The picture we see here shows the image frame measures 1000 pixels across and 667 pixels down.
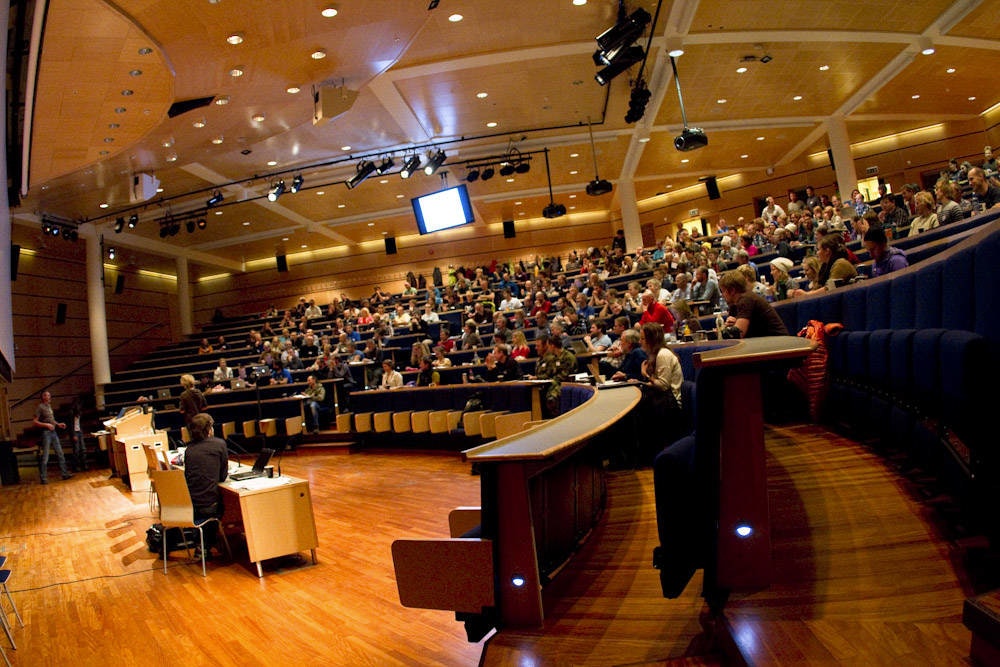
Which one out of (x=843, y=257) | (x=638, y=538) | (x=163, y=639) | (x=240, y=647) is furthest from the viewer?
(x=843, y=257)

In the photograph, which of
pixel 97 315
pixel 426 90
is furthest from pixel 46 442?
pixel 426 90

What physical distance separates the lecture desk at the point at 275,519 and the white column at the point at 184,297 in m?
14.7

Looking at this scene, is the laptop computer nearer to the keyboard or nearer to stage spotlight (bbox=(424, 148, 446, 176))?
the keyboard

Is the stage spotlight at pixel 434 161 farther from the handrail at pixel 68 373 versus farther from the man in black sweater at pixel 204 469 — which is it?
the handrail at pixel 68 373

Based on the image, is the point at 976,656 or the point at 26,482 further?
the point at 26,482

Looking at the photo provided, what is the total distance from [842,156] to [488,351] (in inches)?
337

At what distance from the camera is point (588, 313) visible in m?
9.27

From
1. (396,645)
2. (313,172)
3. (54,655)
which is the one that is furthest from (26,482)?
(396,645)

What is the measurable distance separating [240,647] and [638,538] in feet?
6.35

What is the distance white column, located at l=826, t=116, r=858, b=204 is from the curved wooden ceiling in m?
0.30

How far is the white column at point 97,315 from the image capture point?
13578 millimetres

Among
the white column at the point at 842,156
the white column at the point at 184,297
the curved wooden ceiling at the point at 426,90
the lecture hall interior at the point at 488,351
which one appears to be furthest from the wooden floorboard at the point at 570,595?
the white column at the point at 184,297

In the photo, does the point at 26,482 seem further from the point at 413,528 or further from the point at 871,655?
the point at 871,655

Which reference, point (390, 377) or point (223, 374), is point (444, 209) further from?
point (223, 374)
